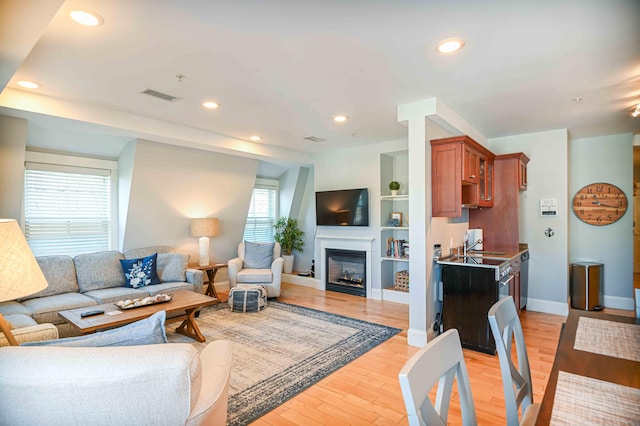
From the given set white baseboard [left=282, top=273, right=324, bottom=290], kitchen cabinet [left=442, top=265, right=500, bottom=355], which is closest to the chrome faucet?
kitchen cabinet [left=442, top=265, right=500, bottom=355]

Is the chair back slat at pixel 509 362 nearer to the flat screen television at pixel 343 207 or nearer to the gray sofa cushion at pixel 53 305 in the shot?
the gray sofa cushion at pixel 53 305

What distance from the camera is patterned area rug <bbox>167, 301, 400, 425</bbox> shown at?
263cm

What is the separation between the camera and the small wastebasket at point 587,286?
15.4 ft

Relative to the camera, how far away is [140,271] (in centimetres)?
444

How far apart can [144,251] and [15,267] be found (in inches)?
140

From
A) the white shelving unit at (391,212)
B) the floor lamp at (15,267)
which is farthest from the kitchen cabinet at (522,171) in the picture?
the floor lamp at (15,267)

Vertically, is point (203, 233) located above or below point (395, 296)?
above

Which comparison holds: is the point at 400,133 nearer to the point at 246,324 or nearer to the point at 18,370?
the point at 246,324

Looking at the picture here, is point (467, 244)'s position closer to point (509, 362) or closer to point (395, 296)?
point (395, 296)

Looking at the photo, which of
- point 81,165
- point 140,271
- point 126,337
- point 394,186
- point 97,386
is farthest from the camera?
point 394,186

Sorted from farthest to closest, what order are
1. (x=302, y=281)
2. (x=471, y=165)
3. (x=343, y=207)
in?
1. (x=302, y=281)
2. (x=343, y=207)
3. (x=471, y=165)

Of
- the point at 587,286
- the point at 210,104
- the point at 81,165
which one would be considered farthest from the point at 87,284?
the point at 587,286

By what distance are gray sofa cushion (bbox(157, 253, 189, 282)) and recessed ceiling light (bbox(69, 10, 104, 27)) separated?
334 centimetres

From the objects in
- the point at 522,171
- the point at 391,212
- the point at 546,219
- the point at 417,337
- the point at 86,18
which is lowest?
the point at 417,337
